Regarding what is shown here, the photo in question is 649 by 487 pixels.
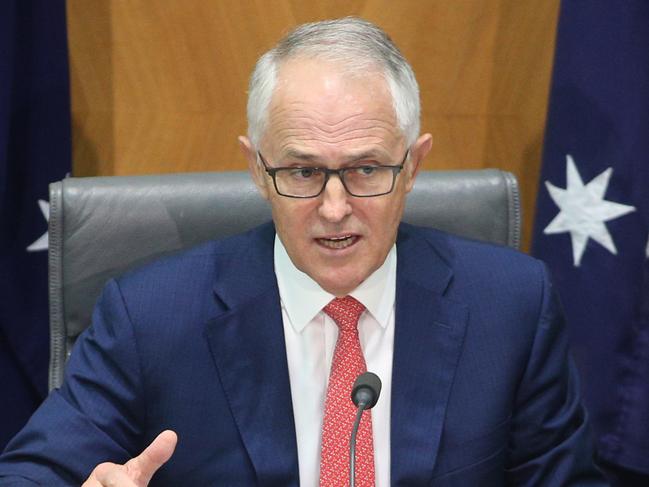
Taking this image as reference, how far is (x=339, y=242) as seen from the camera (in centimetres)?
172

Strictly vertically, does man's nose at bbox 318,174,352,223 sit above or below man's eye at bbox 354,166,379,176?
below

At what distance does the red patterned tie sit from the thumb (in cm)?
36

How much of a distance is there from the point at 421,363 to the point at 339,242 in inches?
12.0

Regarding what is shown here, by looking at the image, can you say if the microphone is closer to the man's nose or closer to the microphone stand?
the microphone stand

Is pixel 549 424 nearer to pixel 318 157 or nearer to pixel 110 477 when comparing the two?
pixel 318 157

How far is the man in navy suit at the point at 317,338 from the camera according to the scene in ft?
5.52

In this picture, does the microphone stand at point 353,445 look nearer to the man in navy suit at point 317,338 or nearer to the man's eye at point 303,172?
the man in navy suit at point 317,338

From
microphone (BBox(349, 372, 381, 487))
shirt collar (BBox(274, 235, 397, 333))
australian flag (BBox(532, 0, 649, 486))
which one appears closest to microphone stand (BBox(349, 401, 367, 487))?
microphone (BBox(349, 372, 381, 487))

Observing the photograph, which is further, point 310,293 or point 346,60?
point 310,293

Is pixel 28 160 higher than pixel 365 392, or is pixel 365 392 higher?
pixel 28 160

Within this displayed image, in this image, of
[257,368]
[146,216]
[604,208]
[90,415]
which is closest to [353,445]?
[257,368]

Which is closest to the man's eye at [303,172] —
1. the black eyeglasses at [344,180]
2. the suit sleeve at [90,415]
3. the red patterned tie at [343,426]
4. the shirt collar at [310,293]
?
the black eyeglasses at [344,180]

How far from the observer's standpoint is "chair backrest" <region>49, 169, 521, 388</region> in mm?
1963

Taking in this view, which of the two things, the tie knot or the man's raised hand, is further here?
the tie knot
